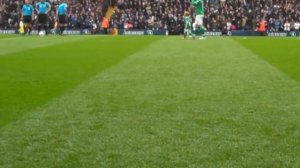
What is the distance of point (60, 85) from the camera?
372 inches

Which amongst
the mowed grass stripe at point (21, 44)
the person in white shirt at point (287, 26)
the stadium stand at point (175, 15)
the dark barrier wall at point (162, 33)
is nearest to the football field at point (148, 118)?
the mowed grass stripe at point (21, 44)

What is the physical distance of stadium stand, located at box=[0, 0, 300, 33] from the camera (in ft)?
142

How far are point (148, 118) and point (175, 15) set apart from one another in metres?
37.8

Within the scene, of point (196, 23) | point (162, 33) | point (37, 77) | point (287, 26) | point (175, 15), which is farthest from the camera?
point (175, 15)

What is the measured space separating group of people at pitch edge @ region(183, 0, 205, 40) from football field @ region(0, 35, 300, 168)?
17295 mm

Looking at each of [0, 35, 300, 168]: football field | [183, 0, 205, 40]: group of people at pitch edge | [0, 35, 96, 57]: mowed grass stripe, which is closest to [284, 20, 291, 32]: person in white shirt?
[183, 0, 205, 40]: group of people at pitch edge

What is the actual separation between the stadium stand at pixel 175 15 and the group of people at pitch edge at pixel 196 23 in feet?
30.3

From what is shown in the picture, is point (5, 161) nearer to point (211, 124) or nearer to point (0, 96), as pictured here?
point (211, 124)

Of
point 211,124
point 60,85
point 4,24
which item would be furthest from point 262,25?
point 211,124

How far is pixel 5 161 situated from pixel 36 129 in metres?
1.22

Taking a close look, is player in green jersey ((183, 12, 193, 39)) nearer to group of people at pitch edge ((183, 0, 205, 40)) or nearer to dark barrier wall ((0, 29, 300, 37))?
group of people at pitch edge ((183, 0, 205, 40))

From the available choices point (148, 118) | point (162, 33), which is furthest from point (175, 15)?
point (148, 118)

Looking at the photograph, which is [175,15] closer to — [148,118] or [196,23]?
[196,23]

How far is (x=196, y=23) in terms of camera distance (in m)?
29.3
